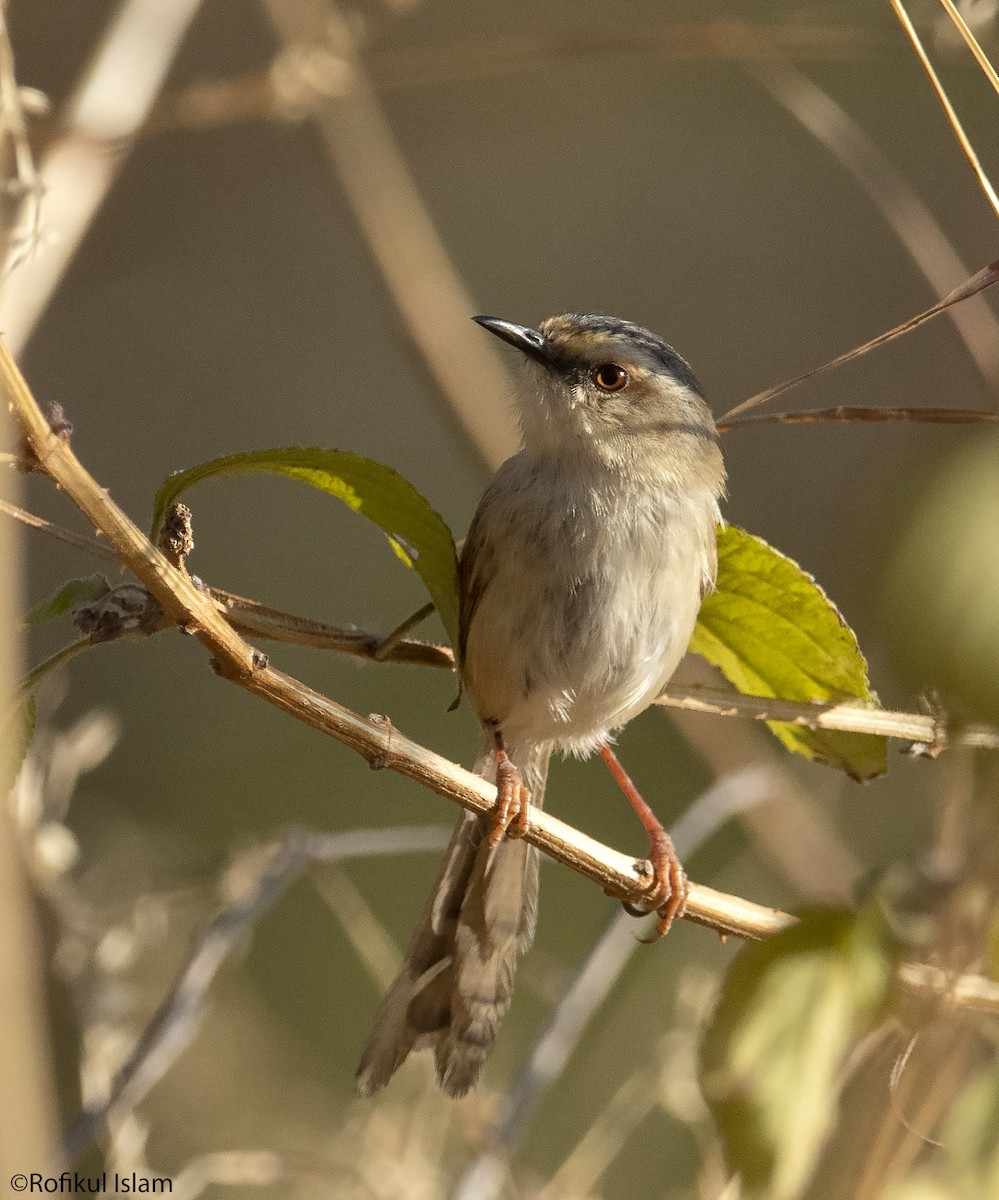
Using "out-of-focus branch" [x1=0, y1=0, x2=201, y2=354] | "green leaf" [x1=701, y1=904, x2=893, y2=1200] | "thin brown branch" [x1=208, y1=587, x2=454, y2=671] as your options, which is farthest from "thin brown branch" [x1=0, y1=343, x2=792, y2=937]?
"out-of-focus branch" [x1=0, y1=0, x2=201, y2=354]

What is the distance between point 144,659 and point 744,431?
122 inches

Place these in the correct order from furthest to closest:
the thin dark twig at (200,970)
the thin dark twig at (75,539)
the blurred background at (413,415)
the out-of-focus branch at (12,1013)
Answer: the blurred background at (413,415) → the thin dark twig at (200,970) → the thin dark twig at (75,539) → the out-of-focus branch at (12,1013)

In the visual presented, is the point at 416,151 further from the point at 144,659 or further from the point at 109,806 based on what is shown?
the point at 109,806

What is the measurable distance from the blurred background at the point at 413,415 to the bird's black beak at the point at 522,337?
216mm

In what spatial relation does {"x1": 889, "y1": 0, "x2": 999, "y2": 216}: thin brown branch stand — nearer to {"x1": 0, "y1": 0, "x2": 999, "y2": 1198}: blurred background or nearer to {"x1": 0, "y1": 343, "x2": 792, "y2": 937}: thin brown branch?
{"x1": 0, "y1": 0, "x2": 999, "y2": 1198}: blurred background

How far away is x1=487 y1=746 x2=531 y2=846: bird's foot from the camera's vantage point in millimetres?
2068

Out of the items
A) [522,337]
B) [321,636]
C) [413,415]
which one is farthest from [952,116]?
[413,415]

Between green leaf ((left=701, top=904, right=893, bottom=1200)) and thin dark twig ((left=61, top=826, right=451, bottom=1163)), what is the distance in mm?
1490

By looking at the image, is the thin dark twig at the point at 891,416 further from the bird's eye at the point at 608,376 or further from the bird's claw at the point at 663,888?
the bird's eye at the point at 608,376

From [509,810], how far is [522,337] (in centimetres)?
133

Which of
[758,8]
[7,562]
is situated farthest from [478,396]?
[758,8]

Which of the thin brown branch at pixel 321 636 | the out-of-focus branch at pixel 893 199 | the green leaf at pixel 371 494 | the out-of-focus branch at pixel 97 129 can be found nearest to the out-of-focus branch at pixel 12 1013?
the green leaf at pixel 371 494

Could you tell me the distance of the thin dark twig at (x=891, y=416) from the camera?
1.71 metres

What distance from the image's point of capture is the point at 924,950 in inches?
44.7
